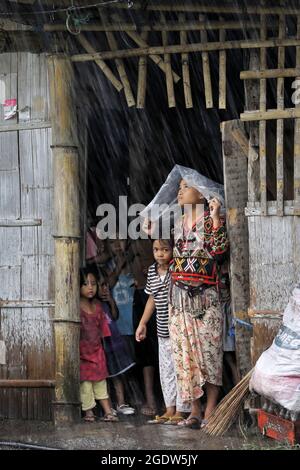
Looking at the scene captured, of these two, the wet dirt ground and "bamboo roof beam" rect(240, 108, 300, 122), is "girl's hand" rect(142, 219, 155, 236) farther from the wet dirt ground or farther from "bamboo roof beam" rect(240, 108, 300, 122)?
the wet dirt ground

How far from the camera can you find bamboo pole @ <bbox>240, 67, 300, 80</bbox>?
7957mm

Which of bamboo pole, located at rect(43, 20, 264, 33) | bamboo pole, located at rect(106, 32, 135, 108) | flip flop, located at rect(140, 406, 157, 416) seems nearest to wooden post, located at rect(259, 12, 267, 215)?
bamboo pole, located at rect(43, 20, 264, 33)

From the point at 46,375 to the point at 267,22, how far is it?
12.1 ft

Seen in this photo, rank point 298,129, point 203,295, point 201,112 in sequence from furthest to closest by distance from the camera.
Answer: point 201,112 → point 203,295 → point 298,129

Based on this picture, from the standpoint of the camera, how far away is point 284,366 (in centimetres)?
736

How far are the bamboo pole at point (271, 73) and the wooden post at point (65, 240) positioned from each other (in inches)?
66.3

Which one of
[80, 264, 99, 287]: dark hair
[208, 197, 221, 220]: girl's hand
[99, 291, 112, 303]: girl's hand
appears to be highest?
[208, 197, 221, 220]: girl's hand

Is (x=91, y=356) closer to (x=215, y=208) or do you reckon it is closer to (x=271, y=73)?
(x=215, y=208)

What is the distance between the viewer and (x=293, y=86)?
26.8 feet

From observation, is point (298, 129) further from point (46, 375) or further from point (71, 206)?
point (46, 375)

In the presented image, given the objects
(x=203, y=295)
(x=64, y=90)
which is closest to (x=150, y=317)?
(x=203, y=295)

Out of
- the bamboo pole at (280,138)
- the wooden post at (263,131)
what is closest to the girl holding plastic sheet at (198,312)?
the wooden post at (263,131)

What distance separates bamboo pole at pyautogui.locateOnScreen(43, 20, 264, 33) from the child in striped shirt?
6.19 feet

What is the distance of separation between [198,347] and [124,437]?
0.98 metres
